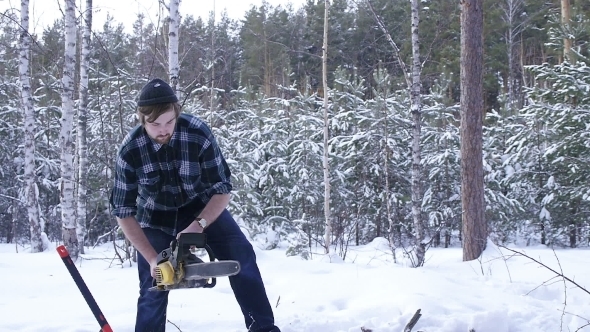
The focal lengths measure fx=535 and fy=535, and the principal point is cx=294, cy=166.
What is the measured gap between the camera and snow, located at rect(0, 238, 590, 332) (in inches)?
153

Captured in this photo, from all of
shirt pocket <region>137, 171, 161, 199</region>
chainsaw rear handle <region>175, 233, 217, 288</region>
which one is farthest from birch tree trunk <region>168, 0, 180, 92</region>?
chainsaw rear handle <region>175, 233, 217, 288</region>

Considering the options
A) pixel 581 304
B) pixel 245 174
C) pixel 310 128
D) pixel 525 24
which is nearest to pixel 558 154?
pixel 310 128

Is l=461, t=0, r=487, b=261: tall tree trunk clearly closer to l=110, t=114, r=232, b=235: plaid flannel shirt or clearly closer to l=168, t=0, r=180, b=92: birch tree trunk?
l=168, t=0, r=180, b=92: birch tree trunk

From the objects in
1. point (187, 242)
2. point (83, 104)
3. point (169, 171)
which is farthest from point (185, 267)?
point (83, 104)

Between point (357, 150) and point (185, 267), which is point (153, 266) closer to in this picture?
point (185, 267)

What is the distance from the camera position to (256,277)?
9.60 ft

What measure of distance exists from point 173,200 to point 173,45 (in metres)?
4.31

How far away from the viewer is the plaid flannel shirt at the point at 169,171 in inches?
110

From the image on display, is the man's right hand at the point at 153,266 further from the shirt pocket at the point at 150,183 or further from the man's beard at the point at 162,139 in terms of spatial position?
the man's beard at the point at 162,139

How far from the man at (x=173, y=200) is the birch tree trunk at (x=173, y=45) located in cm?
370

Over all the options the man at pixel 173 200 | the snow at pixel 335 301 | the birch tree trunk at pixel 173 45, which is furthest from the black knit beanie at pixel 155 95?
the birch tree trunk at pixel 173 45

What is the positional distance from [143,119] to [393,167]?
12.5 m

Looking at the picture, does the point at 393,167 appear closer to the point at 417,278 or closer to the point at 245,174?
the point at 245,174

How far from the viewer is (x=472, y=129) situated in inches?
318
